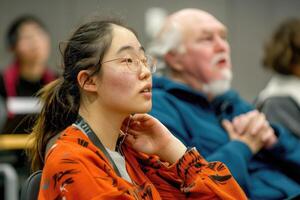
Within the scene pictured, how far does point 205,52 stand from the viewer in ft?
8.86

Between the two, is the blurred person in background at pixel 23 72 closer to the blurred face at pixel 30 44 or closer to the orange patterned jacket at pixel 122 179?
the blurred face at pixel 30 44

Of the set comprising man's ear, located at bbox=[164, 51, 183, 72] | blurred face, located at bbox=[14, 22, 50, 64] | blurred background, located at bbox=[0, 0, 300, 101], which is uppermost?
man's ear, located at bbox=[164, 51, 183, 72]

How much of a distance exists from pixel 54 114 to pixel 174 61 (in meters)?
1.11

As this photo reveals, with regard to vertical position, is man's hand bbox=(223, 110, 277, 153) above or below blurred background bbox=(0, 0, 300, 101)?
above

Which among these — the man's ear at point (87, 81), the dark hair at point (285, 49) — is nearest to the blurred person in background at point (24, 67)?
the dark hair at point (285, 49)

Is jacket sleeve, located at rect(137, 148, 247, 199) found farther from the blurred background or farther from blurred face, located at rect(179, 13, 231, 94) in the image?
the blurred background

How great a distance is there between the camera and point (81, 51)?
5.41ft

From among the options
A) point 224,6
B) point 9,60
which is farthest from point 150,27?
point 9,60

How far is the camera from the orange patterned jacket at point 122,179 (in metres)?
1.46

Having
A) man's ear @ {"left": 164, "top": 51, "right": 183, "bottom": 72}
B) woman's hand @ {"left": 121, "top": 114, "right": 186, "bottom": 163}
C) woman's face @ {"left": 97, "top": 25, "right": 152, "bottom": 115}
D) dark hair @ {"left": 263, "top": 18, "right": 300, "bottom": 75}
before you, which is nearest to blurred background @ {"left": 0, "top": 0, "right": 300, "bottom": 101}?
dark hair @ {"left": 263, "top": 18, "right": 300, "bottom": 75}

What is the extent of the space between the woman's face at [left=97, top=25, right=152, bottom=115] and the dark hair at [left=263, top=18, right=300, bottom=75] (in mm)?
1610

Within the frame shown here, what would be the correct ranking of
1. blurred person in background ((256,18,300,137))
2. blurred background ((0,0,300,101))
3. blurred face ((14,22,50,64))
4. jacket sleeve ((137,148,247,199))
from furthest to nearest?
1. blurred background ((0,0,300,101))
2. blurred face ((14,22,50,64))
3. blurred person in background ((256,18,300,137))
4. jacket sleeve ((137,148,247,199))

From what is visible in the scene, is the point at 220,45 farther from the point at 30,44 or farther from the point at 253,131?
the point at 30,44

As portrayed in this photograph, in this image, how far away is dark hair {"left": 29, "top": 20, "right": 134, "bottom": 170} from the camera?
164 centimetres
